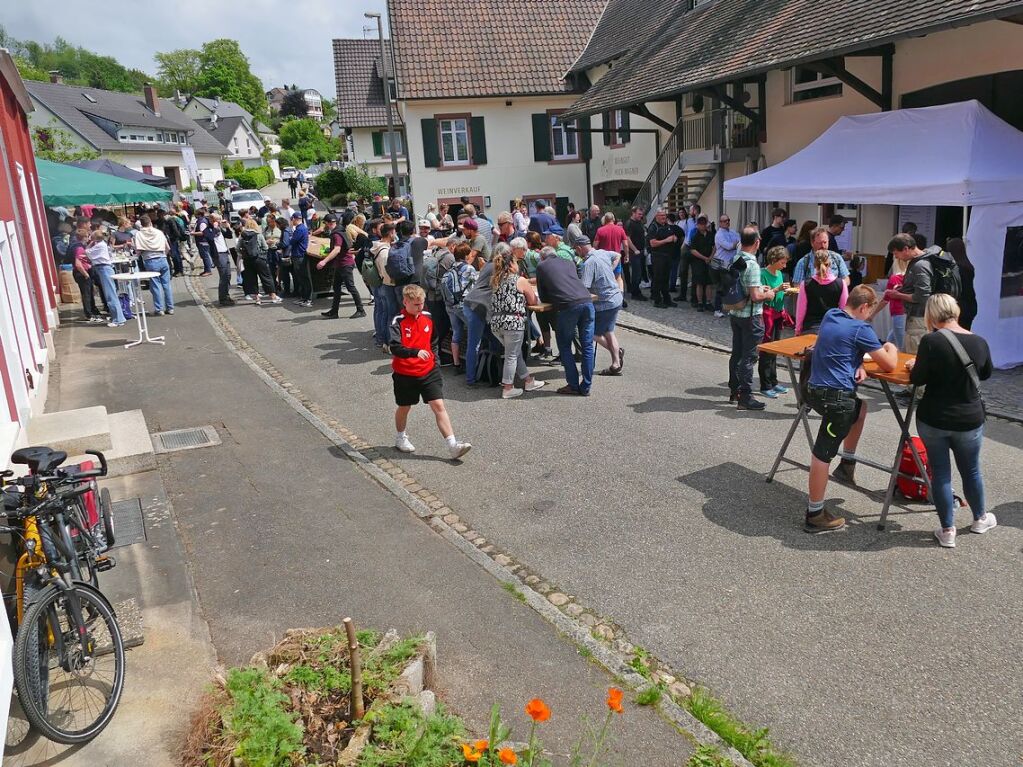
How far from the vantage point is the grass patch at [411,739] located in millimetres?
3500

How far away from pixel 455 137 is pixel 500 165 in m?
1.90

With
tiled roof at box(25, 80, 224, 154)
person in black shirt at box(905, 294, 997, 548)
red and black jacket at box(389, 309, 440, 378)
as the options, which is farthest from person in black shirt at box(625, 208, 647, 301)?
tiled roof at box(25, 80, 224, 154)

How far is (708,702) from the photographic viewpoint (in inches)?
167

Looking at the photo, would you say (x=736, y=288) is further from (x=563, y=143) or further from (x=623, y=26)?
(x=563, y=143)

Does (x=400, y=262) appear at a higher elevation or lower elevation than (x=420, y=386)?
higher

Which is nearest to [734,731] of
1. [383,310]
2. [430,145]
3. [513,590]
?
[513,590]

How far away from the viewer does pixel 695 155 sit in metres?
19.5

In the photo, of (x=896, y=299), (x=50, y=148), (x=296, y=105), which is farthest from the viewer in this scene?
(x=296, y=105)

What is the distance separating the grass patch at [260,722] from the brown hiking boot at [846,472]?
16.0 ft

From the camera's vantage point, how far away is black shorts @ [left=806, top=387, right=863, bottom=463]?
5.82 meters

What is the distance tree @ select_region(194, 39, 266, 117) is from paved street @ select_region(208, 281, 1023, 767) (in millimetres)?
108252

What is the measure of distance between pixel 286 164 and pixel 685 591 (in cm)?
8825

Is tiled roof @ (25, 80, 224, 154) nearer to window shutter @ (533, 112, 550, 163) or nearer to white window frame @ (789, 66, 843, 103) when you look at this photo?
window shutter @ (533, 112, 550, 163)

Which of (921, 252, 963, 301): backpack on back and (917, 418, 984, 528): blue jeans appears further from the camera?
(921, 252, 963, 301): backpack on back
